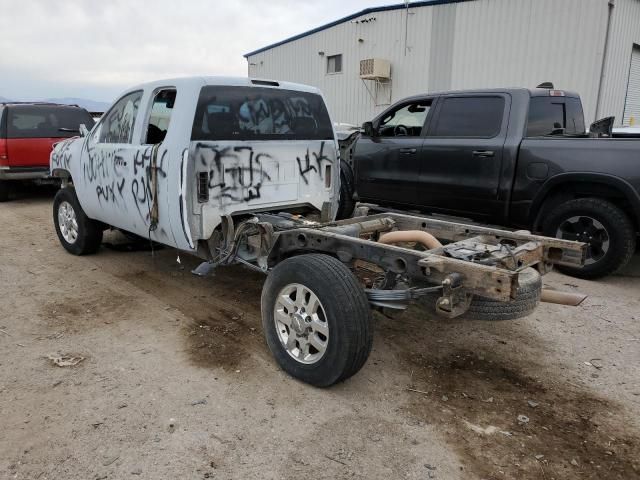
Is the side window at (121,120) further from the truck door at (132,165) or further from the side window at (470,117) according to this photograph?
the side window at (470,117)

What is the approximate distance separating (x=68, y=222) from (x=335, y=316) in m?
4.59

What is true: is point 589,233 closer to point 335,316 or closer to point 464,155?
point 464,155

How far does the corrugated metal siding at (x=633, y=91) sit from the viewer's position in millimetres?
14281

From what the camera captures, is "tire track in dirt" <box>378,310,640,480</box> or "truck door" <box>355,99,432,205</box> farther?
"truck door" <box>355,99,432,205</box>

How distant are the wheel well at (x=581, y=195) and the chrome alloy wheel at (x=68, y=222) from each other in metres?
5.32

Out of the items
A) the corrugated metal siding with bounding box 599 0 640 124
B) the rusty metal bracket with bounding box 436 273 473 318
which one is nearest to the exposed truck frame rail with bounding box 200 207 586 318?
the rusty metal bracket with bounding box 436 273 473 318

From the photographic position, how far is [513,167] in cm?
588

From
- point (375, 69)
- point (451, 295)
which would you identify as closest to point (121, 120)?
point (451, 295)

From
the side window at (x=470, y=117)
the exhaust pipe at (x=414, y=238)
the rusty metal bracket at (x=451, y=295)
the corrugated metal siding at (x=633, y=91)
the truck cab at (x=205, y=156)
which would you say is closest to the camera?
the rusty metal bracket at (x=451, y=295)

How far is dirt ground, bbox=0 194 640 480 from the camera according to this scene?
2.67 m

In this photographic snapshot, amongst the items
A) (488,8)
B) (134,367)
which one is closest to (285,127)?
(134,367)

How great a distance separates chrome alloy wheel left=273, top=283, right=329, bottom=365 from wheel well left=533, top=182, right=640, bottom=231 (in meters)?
3.57

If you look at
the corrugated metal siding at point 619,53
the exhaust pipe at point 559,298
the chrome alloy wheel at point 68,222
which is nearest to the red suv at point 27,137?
the chrome alloy wheel at point 68,222

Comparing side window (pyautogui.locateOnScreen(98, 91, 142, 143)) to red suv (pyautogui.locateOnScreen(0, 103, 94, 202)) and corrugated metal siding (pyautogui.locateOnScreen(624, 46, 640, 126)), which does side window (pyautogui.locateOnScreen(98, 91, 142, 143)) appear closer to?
red suv (pyautogui.locateOnScreen(0, 103, 94, 202))
